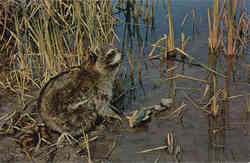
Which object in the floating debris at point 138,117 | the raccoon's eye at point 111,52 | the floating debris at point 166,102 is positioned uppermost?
the raccoon's eye at point 111,52

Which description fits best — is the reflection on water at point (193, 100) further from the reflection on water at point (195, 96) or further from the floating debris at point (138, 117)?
the floating debris at point (138, 117)

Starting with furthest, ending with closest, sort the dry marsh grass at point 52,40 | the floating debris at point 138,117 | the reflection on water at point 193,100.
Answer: the dry marsh grass at point 52,40 → the floating debris at point 138,117 → the reflection on water at point 193,100

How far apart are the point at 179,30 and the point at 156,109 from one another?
14.7 ft

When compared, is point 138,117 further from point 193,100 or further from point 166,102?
point 193,100

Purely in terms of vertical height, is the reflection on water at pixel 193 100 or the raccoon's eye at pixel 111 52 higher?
the raccoon's eye at pixel 111 52

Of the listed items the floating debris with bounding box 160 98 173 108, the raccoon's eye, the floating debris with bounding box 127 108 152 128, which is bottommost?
the floating debris with bounding box 127 108 152 128

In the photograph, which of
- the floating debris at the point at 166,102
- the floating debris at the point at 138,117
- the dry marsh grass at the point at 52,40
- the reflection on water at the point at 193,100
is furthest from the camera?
the dry marsh grass at the point at 52,40

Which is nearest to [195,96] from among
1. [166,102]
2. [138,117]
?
[166,102]

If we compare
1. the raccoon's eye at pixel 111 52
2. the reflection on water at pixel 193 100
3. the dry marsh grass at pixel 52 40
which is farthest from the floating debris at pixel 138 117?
the dry marsh grass at pixel 52 40

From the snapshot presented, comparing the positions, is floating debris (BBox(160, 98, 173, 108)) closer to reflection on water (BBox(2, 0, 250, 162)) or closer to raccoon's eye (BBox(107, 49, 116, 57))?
reflection on water (BBox(2, 0, 250, 162))

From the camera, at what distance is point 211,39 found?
19.4 feet

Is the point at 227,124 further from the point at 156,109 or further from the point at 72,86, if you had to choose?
the point at 72,86

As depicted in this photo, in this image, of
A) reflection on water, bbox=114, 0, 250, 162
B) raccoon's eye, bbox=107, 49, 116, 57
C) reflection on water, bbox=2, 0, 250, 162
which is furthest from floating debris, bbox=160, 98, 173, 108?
raccoon's eye, bbox=107, 49, 116, 57

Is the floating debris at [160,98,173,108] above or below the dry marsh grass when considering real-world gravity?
below
